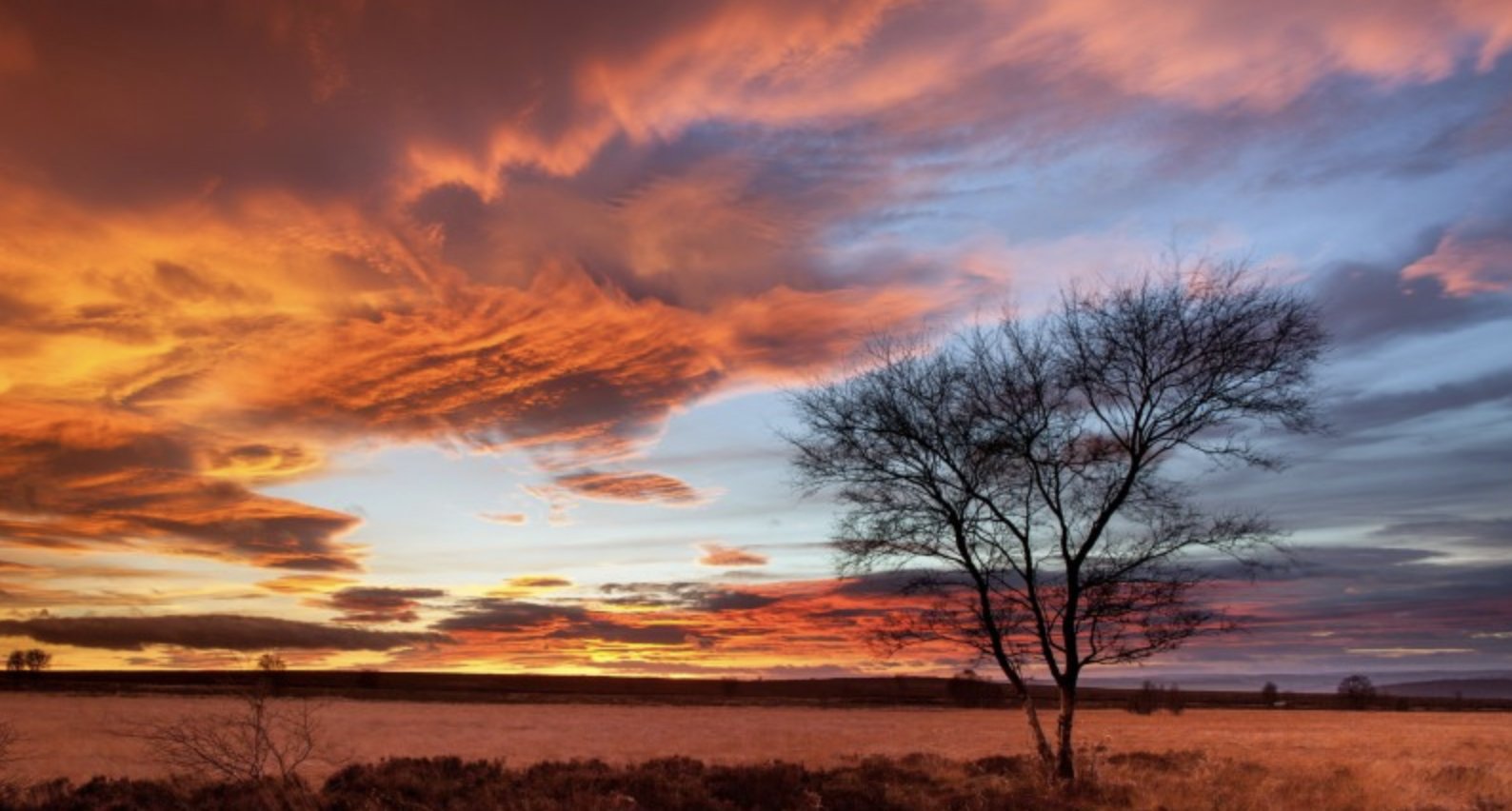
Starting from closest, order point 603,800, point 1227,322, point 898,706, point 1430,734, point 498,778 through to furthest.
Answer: point 603,800 → point 1227,322 → point 498,778 → point 1430,734 → point 898,706

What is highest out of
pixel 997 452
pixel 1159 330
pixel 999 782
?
pixel 1159 330

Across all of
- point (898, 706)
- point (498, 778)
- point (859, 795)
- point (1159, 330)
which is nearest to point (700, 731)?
point (498, 778)

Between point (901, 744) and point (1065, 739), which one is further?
point (901, 744)

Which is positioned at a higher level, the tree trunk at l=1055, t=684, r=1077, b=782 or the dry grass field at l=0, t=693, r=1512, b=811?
the tree trunk at l=1055, t=684, r=1077, b=782

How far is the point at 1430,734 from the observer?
46.5 meters

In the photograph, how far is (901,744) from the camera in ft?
142

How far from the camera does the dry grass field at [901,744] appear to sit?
20109 mm

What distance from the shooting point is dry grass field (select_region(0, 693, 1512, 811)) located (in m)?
20.1

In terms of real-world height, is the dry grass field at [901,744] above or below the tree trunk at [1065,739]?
below

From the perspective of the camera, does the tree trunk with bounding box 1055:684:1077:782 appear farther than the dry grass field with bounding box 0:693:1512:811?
No

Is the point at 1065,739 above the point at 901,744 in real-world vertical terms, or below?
above

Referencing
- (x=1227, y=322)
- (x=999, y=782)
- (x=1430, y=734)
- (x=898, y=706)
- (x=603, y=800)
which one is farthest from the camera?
(x=898, y=706)

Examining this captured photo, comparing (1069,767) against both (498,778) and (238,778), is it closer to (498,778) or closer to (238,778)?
(498,778)

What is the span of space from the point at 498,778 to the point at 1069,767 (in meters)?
12.2
